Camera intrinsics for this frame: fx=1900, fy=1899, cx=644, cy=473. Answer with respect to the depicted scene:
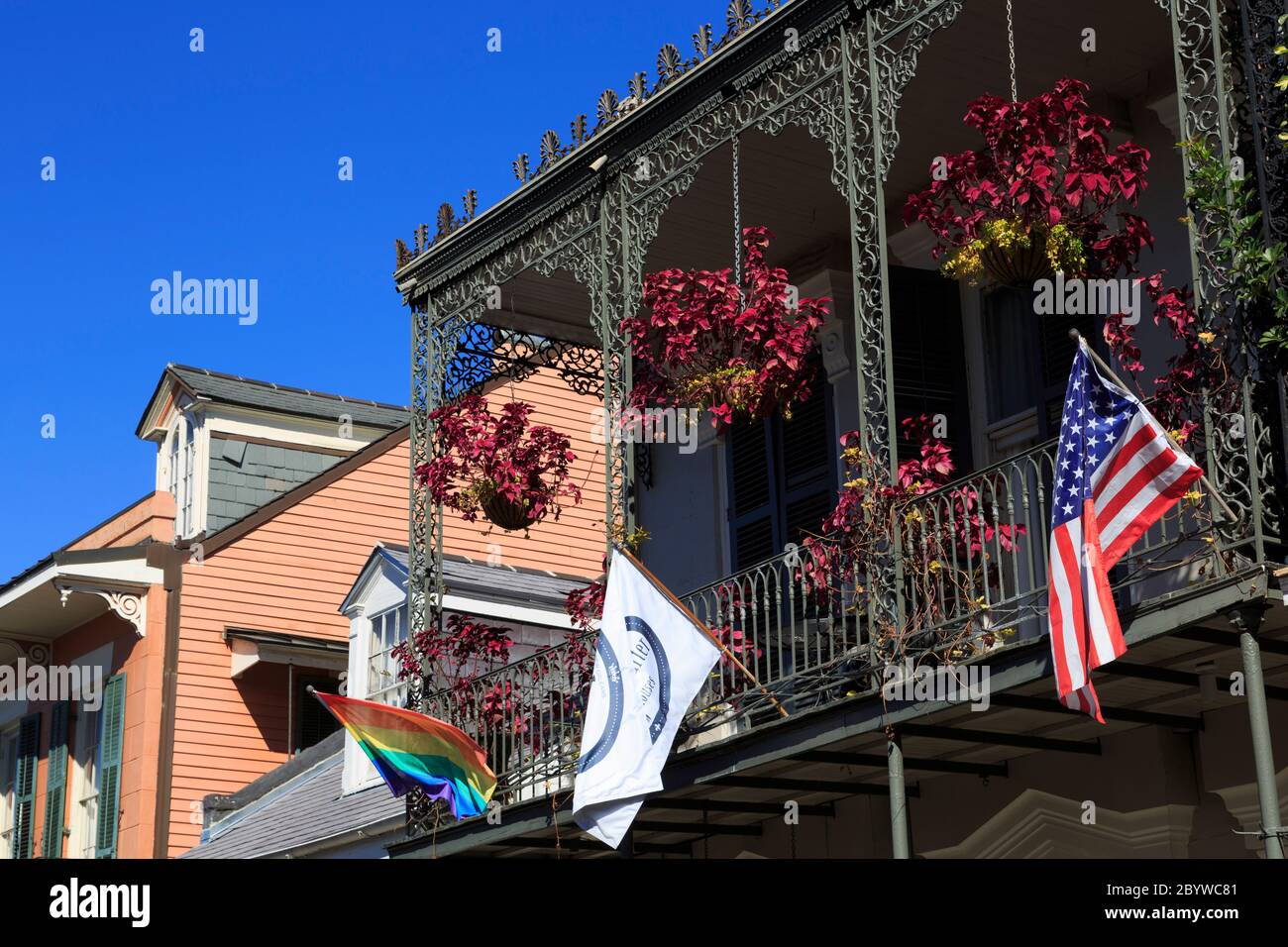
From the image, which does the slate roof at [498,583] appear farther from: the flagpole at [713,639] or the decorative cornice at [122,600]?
the flagpole at [713,639]

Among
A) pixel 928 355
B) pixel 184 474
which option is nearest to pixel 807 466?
pixel 928 355

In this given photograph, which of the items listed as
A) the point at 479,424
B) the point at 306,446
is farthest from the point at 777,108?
the point at 306,446

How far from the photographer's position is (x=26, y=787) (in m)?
22.2

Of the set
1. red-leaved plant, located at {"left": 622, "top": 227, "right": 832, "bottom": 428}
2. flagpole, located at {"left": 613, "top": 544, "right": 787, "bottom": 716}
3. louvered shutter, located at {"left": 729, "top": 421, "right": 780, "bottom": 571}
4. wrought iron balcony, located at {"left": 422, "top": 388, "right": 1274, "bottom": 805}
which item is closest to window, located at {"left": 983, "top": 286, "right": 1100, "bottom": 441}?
wrought iron balcony, located at {"left": 422, "top": 388, "right": 1274, "bottom": 805}

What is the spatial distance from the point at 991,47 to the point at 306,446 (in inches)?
540

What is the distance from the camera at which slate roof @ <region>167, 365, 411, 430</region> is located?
22828mm

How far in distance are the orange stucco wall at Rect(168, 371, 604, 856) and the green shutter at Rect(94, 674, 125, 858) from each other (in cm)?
80

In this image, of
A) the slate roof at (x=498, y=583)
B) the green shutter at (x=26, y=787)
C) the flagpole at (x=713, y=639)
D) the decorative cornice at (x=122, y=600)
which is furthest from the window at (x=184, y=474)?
the flagpole at (x=713, y=639)

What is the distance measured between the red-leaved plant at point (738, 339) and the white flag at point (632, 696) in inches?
46.3

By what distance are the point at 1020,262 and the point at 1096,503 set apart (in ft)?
5.00

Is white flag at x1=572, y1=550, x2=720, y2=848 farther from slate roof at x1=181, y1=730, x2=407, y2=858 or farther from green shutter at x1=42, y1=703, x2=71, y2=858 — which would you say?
green shutter at x1=42, y1=703, x2=71, y2=858

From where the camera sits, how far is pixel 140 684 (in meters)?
20.2

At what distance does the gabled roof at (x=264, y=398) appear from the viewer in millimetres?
22750
